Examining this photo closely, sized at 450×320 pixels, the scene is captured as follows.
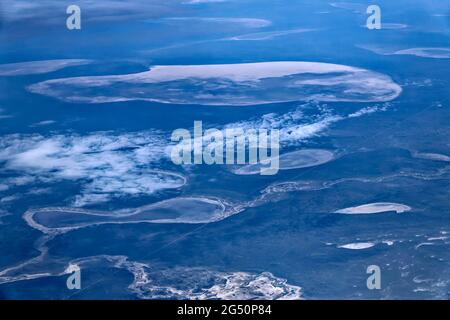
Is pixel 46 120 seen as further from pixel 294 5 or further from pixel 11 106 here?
pixel 294 5

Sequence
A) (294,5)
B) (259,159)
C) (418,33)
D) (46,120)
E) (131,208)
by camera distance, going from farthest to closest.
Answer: (294,5)
(418,33)
(46,120)
(259,159)
(131,208)

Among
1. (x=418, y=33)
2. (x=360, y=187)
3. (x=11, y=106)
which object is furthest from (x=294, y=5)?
(x=360, y=187)

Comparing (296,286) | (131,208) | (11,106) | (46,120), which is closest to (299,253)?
(296,286)

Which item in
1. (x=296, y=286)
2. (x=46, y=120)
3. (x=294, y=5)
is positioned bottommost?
(x=296, y=286)
